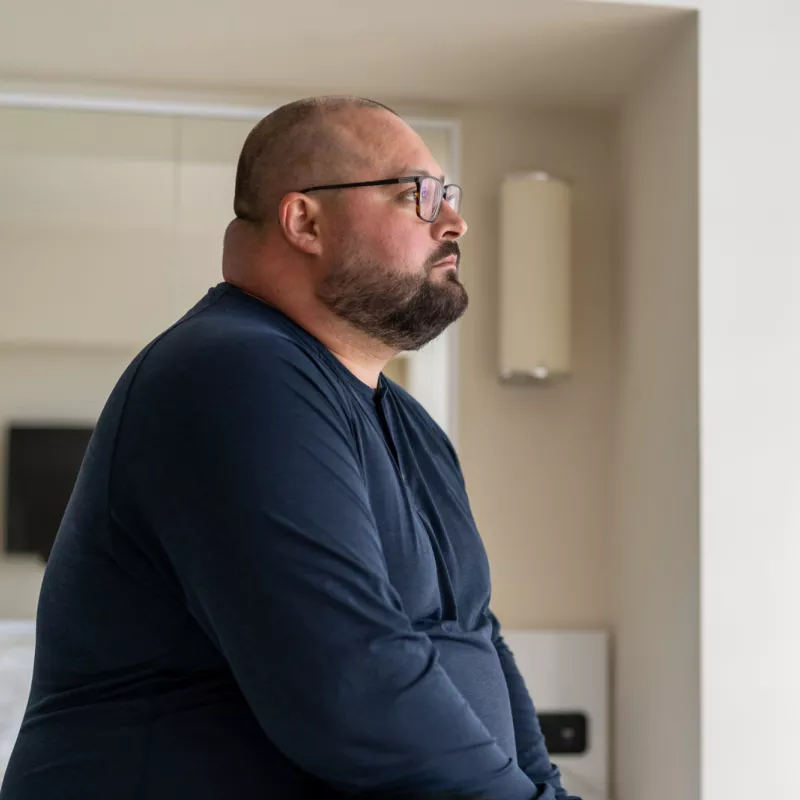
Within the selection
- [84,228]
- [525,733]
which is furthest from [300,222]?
[84,228]

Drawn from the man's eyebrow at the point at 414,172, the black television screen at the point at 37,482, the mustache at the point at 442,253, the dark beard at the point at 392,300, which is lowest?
the black television screen at the point at 37,482

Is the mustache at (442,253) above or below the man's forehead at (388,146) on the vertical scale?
below

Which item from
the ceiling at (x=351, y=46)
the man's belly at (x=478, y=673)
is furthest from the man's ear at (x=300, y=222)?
the ceiling at (x=351, y=46)

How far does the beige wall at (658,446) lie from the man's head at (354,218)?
3.53ft

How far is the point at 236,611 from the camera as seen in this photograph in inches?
35.3

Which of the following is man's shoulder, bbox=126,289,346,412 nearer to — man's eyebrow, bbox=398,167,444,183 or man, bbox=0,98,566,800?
man, bbox=0,98,566,800

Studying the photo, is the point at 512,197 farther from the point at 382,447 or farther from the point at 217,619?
the point at 217,619

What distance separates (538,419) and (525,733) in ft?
4.55

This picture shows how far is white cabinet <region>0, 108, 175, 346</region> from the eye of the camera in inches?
100

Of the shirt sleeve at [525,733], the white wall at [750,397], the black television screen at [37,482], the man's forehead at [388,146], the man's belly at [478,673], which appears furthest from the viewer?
the black television screen at [37,482]

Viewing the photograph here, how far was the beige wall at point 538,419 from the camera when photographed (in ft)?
8.82

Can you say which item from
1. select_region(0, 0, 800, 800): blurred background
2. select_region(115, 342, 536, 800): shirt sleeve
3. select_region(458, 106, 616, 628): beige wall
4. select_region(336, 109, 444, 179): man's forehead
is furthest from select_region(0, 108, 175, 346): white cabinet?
select_region(115, 342, 536, 800): shirt sleeve

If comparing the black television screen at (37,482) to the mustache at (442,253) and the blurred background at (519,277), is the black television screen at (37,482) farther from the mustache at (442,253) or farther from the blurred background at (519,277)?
the mustache at (442,253)

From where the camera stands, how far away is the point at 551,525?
2719 millimetres
